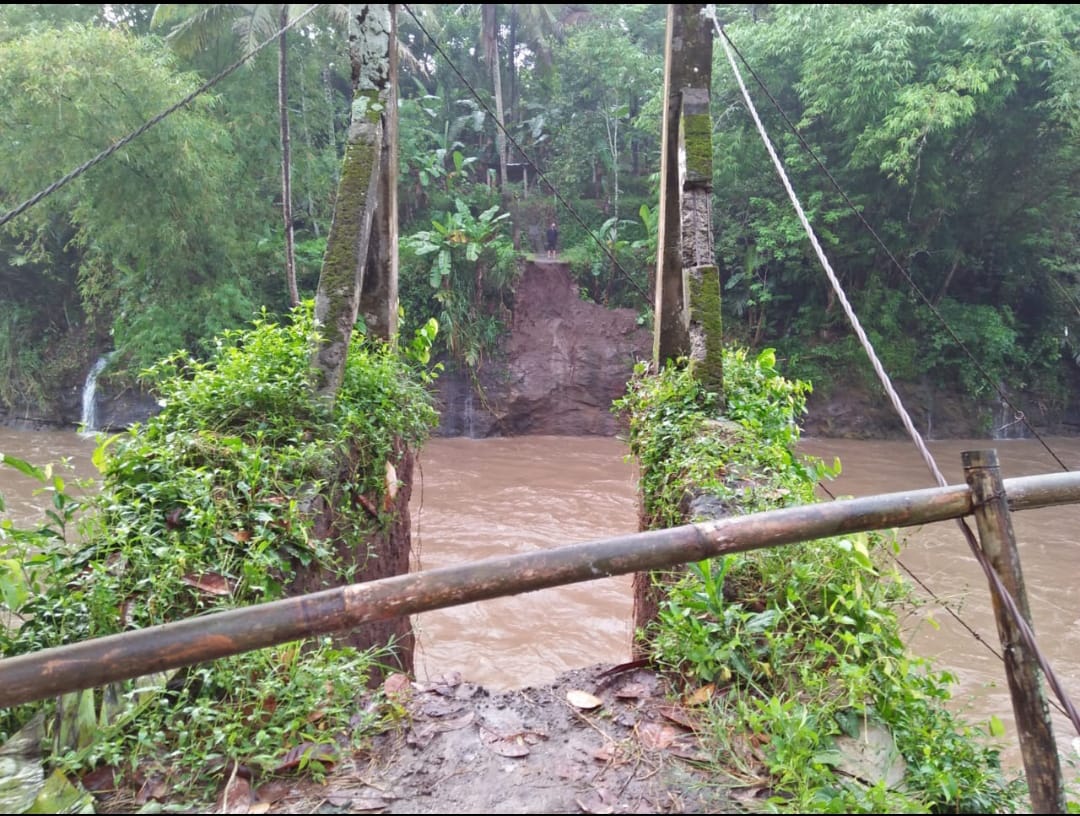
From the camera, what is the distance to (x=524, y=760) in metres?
2.05

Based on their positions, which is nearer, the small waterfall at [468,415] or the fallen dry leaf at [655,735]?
the fallen dry leaf at [655,735]

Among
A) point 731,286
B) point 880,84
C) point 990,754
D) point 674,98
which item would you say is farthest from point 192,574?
point 731,286

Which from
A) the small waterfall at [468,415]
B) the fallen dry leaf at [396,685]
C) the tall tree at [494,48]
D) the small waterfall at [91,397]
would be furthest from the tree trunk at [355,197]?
the tall tree at [494,48]

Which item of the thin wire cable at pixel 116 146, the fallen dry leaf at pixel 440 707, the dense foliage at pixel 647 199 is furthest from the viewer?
the dense foliage at pixel 647 199

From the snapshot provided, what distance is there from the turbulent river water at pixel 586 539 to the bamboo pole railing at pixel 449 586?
16.9 inches

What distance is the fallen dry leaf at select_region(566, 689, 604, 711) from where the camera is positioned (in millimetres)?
2301

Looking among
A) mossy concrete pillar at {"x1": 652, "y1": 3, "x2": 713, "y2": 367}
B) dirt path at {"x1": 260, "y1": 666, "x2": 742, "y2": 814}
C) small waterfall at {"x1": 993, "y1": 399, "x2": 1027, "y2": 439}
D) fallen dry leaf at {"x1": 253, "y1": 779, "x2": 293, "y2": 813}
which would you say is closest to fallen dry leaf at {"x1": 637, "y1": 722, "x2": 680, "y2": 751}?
dirt path at {"x1": 260, "y1": 666, "x2": 742, "y2": 814}

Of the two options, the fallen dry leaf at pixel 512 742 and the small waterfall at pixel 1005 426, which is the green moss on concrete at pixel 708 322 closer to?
the fallen dry leaf at pixel 512 742

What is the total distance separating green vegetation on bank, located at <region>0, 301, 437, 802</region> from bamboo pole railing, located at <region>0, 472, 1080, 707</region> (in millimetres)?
448

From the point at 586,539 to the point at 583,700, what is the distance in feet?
16.7

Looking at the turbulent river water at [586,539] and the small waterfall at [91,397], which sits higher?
the small waterfall at [91,397]

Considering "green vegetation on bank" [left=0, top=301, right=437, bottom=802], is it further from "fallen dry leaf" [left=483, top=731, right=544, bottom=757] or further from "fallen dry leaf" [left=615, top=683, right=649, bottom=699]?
"fallen dry leaf" [left=615, top=683, right=649, bottom=699]

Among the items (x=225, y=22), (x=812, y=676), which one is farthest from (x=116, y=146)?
(x=225, y=22)

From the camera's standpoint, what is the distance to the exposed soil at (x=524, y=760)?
5.90ft
